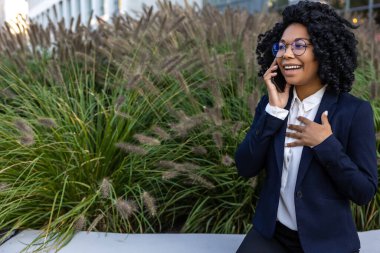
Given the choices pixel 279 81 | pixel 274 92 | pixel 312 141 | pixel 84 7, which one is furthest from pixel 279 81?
pixel 84 7

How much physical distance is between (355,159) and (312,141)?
0.58 feet

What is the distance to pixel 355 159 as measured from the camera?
1891mm

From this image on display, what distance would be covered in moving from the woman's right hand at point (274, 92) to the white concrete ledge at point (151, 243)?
0.91 m

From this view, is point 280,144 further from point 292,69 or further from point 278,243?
point 278,243

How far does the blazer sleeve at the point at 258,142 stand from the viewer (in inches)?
79.1

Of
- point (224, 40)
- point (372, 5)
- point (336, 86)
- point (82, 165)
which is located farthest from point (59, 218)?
point (372, 5)

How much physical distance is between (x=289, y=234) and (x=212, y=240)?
72 centimetres

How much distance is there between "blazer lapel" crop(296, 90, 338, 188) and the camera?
1.95m

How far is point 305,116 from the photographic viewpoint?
6.66ft

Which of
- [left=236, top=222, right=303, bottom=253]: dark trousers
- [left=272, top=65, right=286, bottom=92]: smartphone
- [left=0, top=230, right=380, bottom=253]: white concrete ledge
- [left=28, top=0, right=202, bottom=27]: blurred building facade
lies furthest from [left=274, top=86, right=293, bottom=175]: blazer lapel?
[left=28, top=0, right=202, bottom=27]: blurred building facade

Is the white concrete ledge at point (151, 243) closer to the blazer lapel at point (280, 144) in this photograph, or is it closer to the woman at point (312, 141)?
the woman at point (312, 141)

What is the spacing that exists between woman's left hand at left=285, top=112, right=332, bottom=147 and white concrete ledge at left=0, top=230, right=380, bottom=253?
0.90 m

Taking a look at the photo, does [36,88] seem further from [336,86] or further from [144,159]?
[336,86]

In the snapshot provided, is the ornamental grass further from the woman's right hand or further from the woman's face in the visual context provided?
the woman's face
